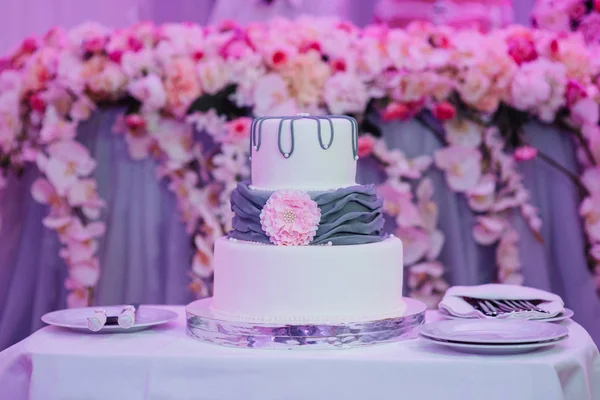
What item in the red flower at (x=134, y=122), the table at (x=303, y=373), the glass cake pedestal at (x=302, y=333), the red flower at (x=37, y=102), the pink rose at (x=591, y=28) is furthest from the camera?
the pink rose at (x=591, y=28)

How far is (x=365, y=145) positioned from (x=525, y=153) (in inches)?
17.8

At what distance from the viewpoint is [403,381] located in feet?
4.64

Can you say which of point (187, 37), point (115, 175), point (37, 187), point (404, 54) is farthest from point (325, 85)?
point (37, 187)

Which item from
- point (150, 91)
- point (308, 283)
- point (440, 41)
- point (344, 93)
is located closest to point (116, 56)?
point (150, 91)

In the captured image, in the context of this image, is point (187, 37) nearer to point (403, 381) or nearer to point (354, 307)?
point (354, 307)

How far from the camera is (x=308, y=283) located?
1.56 metres

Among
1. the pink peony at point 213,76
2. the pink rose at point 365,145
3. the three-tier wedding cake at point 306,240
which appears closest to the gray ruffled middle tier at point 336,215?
the three-tier wedding cake at point 306,240

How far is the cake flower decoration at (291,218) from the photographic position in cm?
158

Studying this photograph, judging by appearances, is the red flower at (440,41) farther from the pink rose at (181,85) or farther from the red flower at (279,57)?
the pink rose at (181,85)

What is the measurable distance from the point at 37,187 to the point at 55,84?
0.32 meters

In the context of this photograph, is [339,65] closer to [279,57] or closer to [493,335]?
[279,57]

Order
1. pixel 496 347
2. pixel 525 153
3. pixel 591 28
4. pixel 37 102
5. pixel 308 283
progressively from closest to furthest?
pixel 496 347 → pixel 308 283 → pixel 525 153 → pixel 37 102 → pixel 591 28

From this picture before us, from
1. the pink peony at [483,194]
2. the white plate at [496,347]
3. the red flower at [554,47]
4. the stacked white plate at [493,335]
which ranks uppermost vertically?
the red flower at [554,47]

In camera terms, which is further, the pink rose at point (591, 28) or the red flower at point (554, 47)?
the pink rose at point (591, 28)
